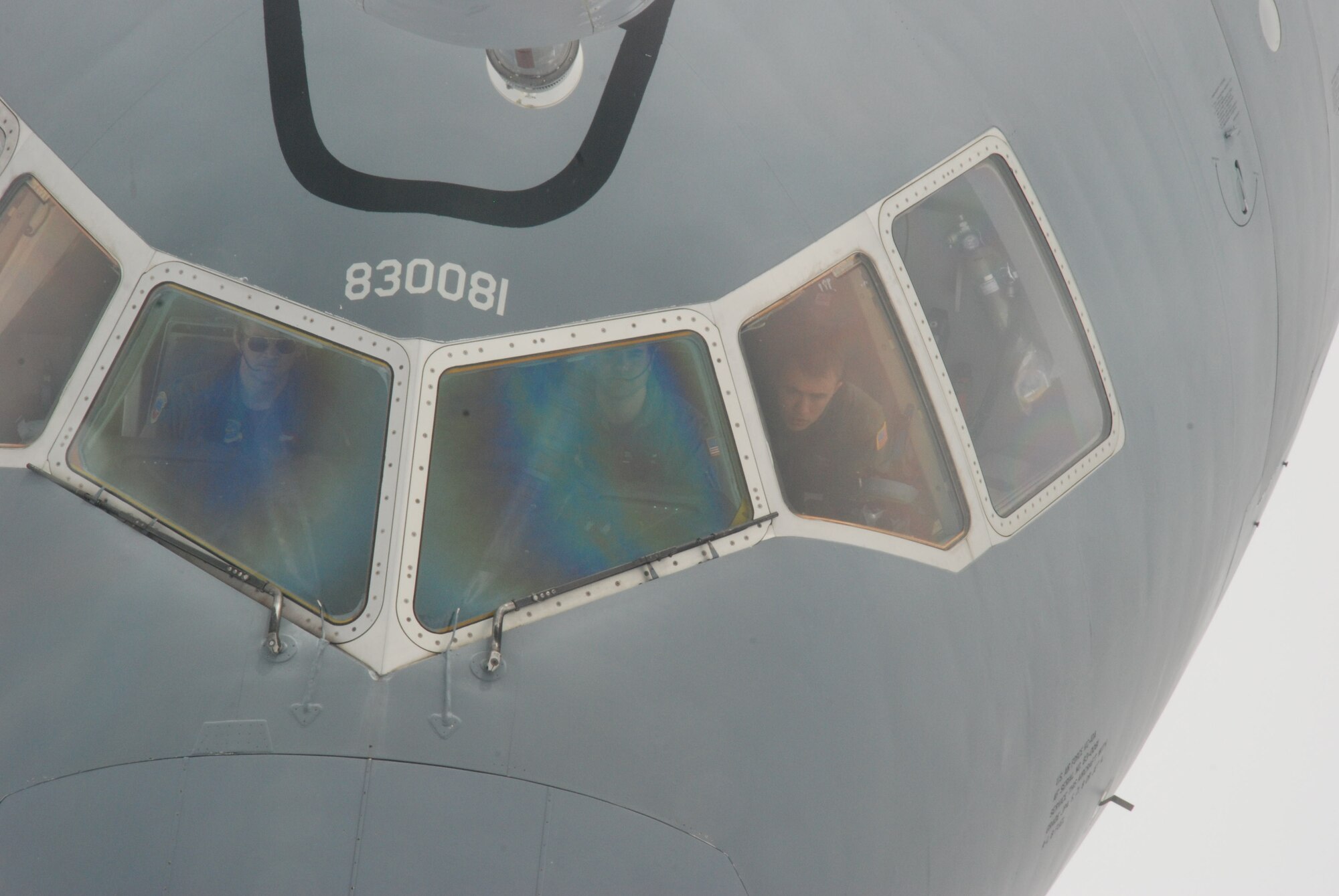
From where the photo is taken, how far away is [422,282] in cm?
452

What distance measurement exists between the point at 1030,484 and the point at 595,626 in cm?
212

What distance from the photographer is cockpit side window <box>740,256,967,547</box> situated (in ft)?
15.7

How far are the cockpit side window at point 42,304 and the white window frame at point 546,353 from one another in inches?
50.6

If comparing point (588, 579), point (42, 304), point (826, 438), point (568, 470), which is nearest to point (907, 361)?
point (826, 438)

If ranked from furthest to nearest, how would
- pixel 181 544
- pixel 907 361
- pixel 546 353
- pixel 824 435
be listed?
pixel 907 361, pixel 824 435, pixel 546 353, pixel 181 544

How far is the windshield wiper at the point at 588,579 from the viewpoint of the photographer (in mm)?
4371

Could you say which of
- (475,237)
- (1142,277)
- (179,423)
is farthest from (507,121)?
(1142,277)

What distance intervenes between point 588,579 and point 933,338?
1.70 metres

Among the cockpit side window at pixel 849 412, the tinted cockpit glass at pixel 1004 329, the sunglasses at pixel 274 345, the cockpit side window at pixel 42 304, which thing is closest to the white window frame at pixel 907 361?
the cockpit side window at pixel 849 412

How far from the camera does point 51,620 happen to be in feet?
14.5

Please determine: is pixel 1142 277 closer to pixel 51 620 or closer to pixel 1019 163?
pixel 1019 163

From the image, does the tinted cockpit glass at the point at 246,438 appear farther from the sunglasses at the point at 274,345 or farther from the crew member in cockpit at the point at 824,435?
the crew member in cockpit at the point at 824,435

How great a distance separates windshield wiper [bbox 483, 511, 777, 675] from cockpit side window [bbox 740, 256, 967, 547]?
277 mm

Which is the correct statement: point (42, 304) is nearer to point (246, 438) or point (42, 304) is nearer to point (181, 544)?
point (246, 438)
